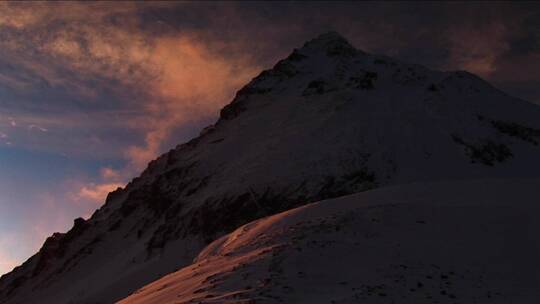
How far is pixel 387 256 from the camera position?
15852 millimetres

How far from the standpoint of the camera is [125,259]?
49.1 meters

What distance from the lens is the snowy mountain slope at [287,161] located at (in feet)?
149

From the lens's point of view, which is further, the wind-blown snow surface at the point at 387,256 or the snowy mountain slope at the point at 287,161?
the snowy mountain slope at the point at 287,161

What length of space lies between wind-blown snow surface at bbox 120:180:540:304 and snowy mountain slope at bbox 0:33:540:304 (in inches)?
878

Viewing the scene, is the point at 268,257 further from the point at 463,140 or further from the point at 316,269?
the point at 463,140

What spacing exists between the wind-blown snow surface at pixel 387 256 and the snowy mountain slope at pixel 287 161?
73.2 feet

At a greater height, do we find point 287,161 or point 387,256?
point 287,161

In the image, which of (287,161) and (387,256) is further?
(287,161)

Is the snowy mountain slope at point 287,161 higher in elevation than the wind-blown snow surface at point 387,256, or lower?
higher

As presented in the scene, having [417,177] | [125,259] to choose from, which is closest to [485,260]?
[417,177]

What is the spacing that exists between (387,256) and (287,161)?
3386 cm

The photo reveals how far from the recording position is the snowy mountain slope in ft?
149

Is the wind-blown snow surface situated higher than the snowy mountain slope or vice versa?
the snowy mountain slope

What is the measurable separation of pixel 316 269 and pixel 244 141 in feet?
152
